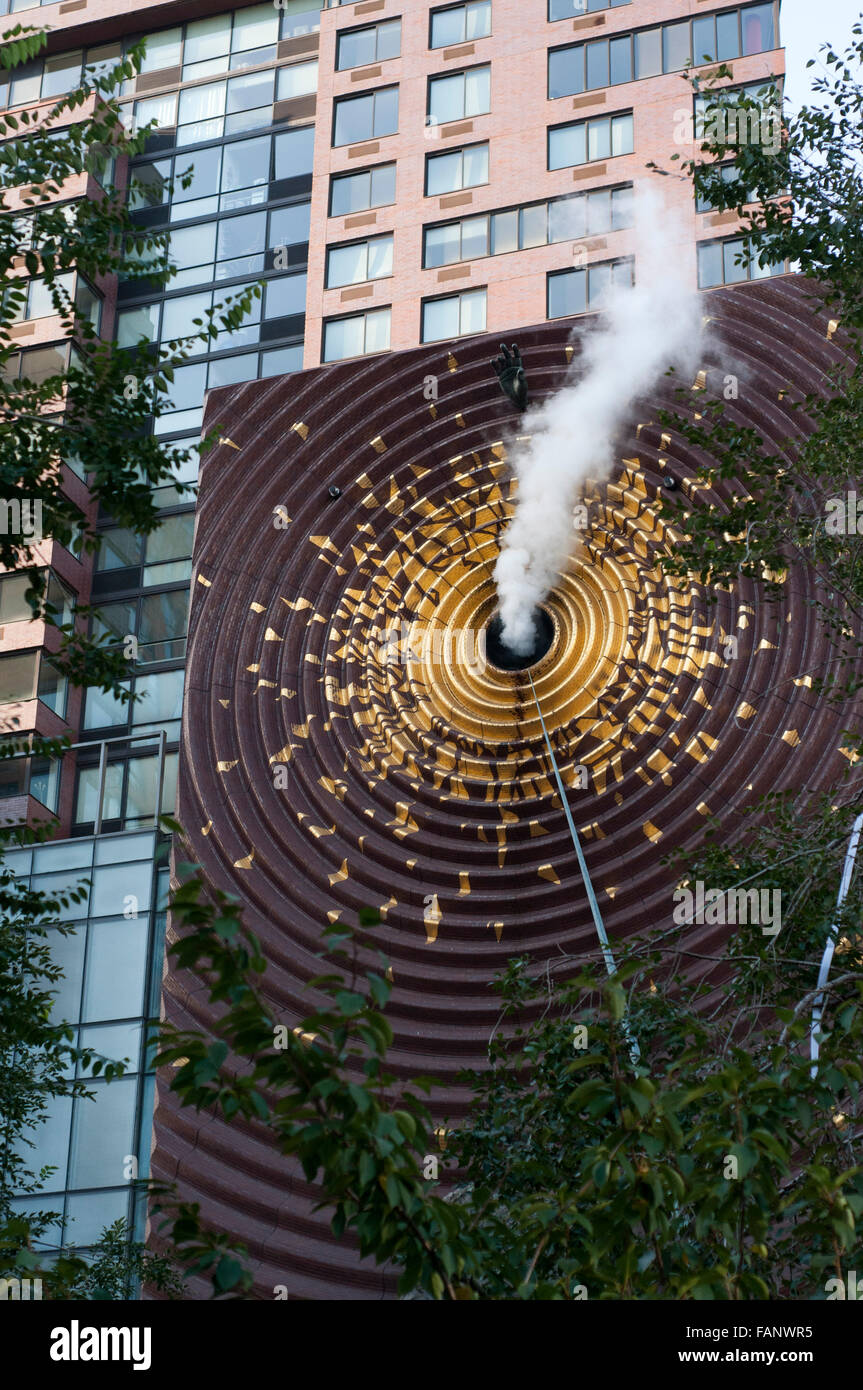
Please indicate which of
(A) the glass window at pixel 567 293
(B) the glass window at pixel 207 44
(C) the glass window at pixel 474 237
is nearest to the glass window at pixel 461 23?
(C) the glass window at pixel 474 237

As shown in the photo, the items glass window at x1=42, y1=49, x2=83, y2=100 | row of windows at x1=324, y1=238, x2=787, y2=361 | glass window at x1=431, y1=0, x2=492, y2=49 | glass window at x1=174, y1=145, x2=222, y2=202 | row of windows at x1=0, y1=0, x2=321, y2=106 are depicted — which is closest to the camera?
row of windows at x1=324, y1=238, x2=787, y2=361

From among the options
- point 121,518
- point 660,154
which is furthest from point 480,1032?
point 660,154

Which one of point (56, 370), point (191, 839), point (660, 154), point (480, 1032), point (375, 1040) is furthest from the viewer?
point (56, 370)

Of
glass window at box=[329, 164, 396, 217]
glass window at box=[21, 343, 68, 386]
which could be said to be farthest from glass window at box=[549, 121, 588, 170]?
glass window at box=[21, 343, 68, 386]

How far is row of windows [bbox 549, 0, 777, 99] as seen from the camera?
35750 mm

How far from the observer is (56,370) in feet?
127

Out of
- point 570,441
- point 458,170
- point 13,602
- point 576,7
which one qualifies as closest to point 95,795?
point 13,602

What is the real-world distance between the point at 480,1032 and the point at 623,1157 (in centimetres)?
1746

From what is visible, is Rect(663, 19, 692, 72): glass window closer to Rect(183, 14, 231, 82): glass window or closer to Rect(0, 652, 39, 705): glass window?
Rect(183, 14, 231, 82): glass window

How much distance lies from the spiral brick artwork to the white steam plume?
292 mm

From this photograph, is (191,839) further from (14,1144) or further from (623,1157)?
(623,1157)

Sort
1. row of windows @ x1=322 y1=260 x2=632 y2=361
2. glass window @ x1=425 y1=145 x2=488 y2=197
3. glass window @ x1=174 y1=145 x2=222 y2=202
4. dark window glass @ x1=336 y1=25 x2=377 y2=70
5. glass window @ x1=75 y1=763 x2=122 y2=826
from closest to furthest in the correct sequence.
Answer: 1. row of windows @ x1=322 y1=260 x2=632 y2=361
2. glass window @ x1=75 y1=763 x2=122 y2=826
3. glass window @ x1=425 y1=145 x2=488 y2=197
4. dark window glass @ x1=336 y1=25 x2=377 y2=70
5. glass window @ x1=174 y1=145 x2=222 y2=202

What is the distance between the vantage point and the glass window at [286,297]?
38594 millimetres

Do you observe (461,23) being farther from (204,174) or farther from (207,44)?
(207,44)
